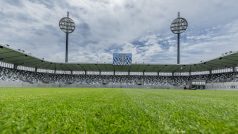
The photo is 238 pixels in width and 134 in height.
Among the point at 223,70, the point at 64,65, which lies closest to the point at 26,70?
the point at 64,65

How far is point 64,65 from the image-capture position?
63.1m

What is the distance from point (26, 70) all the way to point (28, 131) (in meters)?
66.5

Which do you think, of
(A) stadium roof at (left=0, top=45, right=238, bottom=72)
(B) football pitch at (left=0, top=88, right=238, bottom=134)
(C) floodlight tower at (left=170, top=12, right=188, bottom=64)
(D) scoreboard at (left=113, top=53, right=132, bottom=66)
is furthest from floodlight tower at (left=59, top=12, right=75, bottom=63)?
(B) football pitch at (left=0, top=88, right=238, bottom=134)

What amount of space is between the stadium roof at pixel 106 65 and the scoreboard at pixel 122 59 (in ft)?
8.71

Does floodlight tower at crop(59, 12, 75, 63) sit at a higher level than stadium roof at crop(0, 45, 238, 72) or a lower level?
higher

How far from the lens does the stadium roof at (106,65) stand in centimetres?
4734

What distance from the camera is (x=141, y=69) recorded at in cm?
6712

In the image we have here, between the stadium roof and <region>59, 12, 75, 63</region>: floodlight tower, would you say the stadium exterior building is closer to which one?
the stadium roof

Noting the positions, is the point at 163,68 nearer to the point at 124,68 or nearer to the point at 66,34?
the point at 124,68

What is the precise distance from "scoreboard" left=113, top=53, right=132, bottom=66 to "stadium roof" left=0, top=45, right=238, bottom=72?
2.65m

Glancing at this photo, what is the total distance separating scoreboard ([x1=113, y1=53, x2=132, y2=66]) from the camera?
5962 cm

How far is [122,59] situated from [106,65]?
17.5ft

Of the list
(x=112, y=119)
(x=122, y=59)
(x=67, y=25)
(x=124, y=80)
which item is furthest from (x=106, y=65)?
(x=112, y=119)

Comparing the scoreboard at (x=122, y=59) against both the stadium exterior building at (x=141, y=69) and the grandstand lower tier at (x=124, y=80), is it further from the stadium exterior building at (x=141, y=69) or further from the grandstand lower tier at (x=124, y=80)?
the grandstand lower tier at (x=124, y=80)
